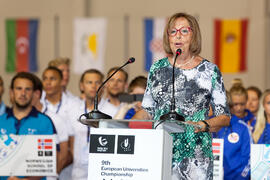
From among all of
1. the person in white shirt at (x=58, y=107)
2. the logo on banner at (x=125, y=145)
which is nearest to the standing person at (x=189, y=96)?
the logo on banner at (x=125, y=145)

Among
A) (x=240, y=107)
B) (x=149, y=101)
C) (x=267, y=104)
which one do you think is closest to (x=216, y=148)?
(x=267, y=104)

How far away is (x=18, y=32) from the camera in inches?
616

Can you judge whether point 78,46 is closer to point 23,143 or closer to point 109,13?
point 109,13

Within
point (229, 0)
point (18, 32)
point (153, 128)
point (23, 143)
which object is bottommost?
point (23, 143)

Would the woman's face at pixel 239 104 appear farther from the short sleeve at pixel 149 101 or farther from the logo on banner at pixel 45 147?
the short sleeve at pixel 149 101

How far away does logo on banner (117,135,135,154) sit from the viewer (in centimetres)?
322

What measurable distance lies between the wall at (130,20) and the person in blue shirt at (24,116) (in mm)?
9844

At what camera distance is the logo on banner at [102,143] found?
3.26 metres

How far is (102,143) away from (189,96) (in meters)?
0.70

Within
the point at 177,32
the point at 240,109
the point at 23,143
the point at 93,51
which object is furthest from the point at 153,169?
the point at 93,51

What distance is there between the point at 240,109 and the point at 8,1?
36.3 ft

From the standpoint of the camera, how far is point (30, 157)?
239 inches

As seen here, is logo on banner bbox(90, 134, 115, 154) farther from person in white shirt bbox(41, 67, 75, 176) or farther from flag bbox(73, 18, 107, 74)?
flag bbox(73, 18, 107, 74)

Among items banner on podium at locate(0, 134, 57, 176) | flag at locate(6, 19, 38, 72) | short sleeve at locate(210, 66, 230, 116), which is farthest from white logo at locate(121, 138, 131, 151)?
flag at locate(6, 19, 38, 72)
